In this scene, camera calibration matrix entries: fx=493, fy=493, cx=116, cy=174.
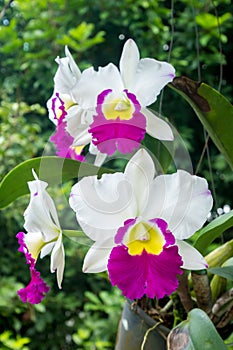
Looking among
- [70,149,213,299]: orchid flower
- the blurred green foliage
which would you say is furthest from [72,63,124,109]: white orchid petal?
the blurred green foliage

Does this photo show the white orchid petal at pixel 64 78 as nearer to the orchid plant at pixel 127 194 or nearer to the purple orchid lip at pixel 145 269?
the orchid plant at pixel 127 194

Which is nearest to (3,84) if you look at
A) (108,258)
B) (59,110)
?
(59,110)

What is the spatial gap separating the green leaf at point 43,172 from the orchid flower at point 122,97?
37mm

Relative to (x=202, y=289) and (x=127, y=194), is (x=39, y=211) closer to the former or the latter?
(x=127, y=194)

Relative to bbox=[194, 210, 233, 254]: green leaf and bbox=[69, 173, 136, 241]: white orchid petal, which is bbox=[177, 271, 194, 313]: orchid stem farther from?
bbox=[69, 173, 136, 241]: white orchid petal

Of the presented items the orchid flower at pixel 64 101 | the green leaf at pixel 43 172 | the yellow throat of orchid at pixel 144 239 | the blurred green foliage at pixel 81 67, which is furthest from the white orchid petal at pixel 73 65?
the blurred green foliage at pixel 81 67

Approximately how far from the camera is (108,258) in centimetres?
50

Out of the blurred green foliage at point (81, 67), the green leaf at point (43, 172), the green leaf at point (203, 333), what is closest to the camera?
the green leaf at point (203, 333)

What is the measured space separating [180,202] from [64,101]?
0.22m

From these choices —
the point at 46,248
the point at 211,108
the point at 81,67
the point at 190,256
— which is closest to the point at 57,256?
the point at 46,248

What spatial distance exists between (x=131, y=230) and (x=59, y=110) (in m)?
0.21

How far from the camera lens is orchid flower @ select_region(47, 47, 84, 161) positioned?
596mm

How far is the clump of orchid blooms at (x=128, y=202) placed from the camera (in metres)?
0.48

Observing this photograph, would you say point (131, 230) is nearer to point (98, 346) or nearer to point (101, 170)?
point (101, 170)
